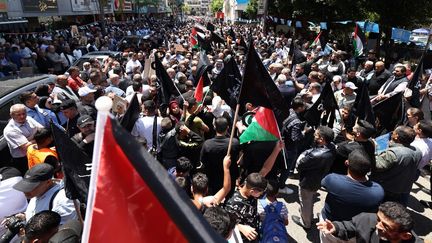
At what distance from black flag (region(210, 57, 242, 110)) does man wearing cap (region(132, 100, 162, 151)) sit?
165 cm

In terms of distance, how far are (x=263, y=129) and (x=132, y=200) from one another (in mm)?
2912

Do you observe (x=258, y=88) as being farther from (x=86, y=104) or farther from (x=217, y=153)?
(x=86, y=104)

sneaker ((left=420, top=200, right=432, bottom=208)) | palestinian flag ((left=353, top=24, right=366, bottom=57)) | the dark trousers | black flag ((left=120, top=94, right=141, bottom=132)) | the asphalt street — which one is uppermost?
palestinian flag ((left=353, top=24, right=366, bottom=57))

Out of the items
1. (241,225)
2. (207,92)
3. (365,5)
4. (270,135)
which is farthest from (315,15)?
(241,225)

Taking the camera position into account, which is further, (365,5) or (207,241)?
(365,5)

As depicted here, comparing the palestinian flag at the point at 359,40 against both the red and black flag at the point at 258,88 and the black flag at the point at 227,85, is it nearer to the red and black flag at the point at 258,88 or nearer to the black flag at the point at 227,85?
the black flag at the point at 227,85

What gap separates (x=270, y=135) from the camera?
420cm

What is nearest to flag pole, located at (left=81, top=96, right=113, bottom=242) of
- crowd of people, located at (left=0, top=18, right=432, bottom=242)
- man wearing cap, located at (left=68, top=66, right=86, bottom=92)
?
crowd of people, located at (left=0, top=18, right=432, bottom=242)

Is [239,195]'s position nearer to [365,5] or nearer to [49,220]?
[49,220]

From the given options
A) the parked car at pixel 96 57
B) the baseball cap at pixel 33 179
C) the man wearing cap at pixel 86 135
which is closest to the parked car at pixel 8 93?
the man wearing cap at pixel 86 135

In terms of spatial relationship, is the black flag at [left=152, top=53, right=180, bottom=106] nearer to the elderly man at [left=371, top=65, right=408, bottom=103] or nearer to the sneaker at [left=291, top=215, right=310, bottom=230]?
the sneaker at [left=291, top=215, right=310, bottom=230]

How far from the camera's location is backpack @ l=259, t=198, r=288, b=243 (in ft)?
9.48

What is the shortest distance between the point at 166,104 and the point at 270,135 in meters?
2.53

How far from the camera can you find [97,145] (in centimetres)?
150
